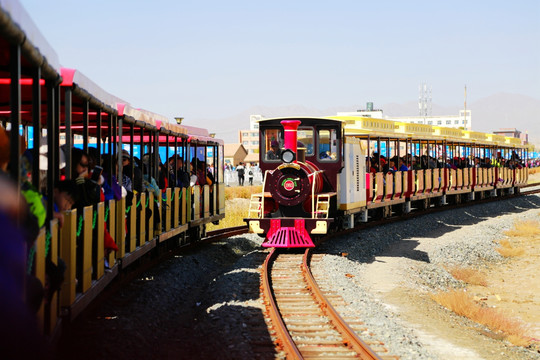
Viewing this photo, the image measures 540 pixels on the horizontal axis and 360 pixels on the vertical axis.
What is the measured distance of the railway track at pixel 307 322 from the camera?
743cm

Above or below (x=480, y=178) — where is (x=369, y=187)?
above

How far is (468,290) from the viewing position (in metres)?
14.0

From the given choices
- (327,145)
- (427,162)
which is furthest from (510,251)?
(327,145)

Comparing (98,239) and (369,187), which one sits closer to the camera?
(98,239)

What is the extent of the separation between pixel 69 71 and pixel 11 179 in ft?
8.74

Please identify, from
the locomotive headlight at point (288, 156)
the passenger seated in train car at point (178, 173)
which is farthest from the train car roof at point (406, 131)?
the passenger seated in train car at point (178, 173)

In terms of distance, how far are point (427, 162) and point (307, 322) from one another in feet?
53.2

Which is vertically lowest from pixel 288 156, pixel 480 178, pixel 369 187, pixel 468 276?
pixel 468 276

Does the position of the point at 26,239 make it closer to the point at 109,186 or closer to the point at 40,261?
the point at 40,261

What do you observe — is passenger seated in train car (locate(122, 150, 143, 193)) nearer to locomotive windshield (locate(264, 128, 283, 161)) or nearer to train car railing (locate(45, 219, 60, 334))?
train car railing (locate(45, 219, 60, 334))

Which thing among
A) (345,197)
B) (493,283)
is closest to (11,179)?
(345,197)

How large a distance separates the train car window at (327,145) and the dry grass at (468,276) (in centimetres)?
352

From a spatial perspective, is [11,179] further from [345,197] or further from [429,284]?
[345,197]

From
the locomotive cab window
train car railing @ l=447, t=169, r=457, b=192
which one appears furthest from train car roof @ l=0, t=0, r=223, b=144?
train car railing @ l=447, t=169, r=457, b=192
